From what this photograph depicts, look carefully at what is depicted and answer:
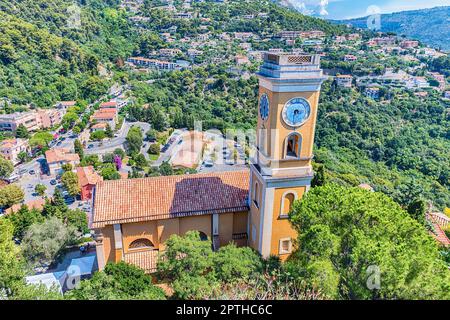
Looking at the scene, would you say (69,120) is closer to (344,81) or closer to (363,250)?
(344,81)

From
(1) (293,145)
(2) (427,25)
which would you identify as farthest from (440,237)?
(2) (427,25)

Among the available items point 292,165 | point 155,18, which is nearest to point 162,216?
point 292,165

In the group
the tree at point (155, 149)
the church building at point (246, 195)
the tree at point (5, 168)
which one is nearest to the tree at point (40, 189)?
the tree at point (5, 168)

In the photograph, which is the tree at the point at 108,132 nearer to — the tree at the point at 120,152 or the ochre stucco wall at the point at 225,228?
the tree at the point at 120,152

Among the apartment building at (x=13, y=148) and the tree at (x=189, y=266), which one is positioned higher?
the tree at (x=189, y=266)

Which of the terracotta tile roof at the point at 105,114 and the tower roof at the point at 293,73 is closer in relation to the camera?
the tower roof at the point at 293,73

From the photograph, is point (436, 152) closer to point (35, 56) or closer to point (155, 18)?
point (35, 56)
